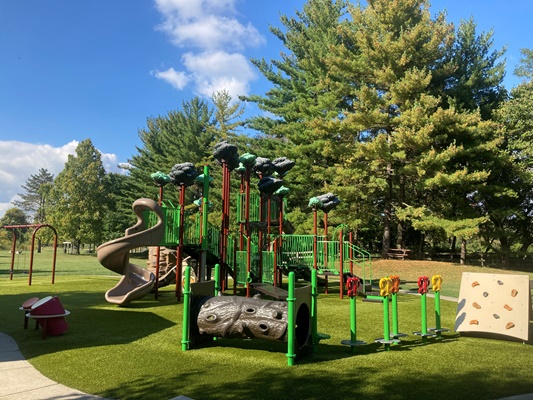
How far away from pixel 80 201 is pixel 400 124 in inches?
1637

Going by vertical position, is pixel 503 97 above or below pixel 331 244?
above

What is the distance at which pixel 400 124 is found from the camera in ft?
83.9

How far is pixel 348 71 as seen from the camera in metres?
28.6

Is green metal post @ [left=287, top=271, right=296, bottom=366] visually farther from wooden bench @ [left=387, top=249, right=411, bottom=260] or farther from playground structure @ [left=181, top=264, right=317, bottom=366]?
wooden bench @ [left=387, top=249, right=411, bottom=260]

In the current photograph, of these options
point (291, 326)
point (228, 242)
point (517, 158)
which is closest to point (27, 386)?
point (291, 326)

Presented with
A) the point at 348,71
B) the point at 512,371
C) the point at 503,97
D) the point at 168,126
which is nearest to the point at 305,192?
the point at 348,71

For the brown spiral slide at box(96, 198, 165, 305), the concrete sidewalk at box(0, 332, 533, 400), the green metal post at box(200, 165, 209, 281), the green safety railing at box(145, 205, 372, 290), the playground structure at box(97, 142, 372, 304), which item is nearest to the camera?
the concrete sidewalk at box(0, 332, 533, 400)

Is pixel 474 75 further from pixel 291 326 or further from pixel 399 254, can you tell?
pixel 291 326

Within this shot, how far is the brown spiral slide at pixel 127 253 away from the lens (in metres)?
11.6

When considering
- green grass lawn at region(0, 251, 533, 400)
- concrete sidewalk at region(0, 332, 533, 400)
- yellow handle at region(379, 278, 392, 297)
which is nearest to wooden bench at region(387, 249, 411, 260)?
green grass lawn at region(0, 251, 533, 400)

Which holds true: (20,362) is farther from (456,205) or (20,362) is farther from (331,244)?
(456,205)

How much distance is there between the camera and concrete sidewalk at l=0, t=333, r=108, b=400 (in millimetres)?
4785

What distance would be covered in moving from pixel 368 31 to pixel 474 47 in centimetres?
860

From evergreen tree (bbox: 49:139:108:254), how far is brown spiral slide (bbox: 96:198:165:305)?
41.5m
